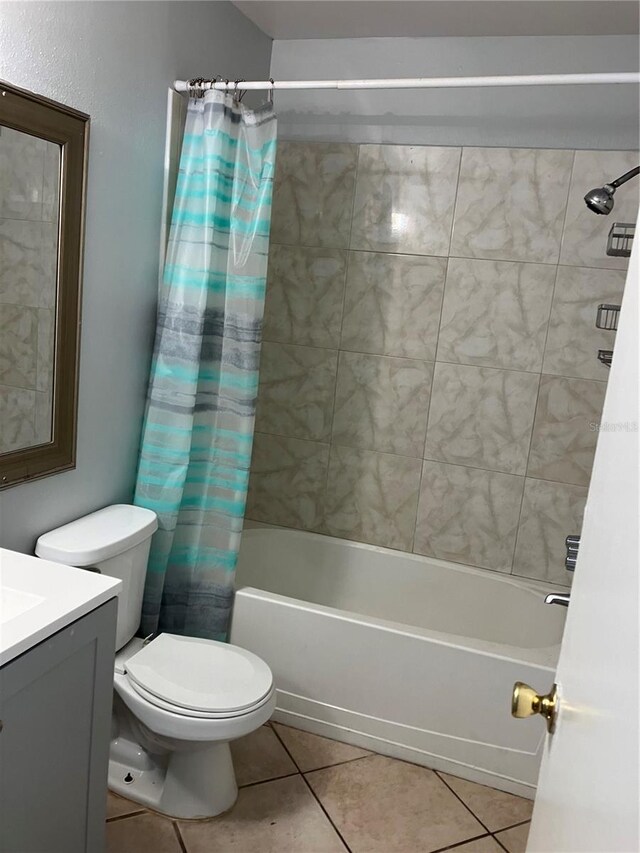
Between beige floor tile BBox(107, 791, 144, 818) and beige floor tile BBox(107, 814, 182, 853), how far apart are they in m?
0.03

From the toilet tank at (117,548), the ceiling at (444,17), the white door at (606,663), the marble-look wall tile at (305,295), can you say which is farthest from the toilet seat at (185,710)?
the ceiling at (444,17)

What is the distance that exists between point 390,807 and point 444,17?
2628 mm

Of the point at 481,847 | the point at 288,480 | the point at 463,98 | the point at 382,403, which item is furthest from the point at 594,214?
the point at 481,847

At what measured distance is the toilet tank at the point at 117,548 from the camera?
1.97 metres

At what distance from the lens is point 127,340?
7.62ft

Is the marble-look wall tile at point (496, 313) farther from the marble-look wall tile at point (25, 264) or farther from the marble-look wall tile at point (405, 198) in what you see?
the marble-look wall tile at point (25, 264)

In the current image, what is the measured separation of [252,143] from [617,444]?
1.86 meters

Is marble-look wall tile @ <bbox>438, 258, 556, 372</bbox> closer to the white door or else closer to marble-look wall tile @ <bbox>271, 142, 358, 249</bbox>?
marble-look wall tile @ <bbox>271, 142, 358, 249</bbox>

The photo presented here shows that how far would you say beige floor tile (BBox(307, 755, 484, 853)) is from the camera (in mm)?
2094

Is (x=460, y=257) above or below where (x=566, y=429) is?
above

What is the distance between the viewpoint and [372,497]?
10.3ft

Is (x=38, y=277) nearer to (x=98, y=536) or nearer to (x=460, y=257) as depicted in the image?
(x=98, y=536)

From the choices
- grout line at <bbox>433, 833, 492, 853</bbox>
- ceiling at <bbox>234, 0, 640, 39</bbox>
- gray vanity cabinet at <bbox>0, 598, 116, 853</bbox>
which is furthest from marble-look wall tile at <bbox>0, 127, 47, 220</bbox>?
grout line at <bbox>433, 833, 492, 853</bbox>

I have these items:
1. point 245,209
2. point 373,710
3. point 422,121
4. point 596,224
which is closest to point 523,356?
point 596,224
